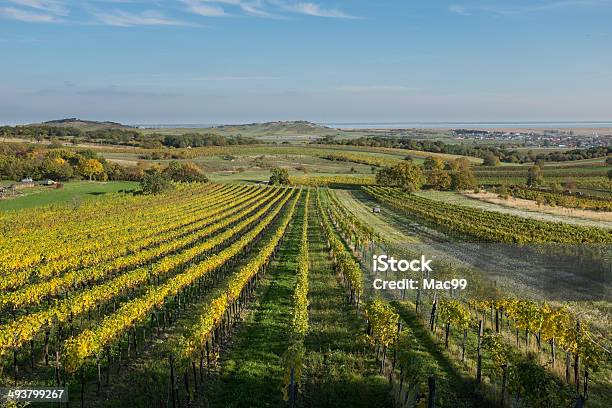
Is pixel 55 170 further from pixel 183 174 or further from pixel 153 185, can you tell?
pixel 153 185

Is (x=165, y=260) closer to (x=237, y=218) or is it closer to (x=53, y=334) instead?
(x=53, y=334)

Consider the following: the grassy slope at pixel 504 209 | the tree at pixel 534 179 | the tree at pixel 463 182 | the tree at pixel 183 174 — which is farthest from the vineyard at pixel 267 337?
the tree at pixel 534 179

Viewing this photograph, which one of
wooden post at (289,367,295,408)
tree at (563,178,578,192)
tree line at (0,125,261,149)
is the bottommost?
tree at (563,178,578,192)

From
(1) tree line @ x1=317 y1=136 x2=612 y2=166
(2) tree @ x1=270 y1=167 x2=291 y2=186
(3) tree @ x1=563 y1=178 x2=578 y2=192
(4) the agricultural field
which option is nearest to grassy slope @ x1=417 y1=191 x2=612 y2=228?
(4) the agricultural field

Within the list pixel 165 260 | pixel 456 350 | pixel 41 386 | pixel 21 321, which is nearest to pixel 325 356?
pixel 456 350

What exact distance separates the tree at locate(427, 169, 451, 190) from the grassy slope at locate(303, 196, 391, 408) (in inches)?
2981

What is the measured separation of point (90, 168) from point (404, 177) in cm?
6419

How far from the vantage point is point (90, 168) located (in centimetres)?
10175

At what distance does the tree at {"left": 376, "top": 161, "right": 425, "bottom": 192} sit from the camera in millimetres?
93225

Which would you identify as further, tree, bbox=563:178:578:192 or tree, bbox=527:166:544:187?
tree, bbox=527:166:544:187

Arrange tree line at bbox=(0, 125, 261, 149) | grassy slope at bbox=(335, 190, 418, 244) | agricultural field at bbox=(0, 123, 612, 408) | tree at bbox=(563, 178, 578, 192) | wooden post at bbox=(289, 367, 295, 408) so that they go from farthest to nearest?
tree line at bbox=(0, 125, 261, 149) → tree at bbox=(563, 178, 578, 192) → grassy slope at bbox=(335, 190, 418, 244) → agricultural field at bbox=(0, 123, 612, 408) → wooden post at bbox=(289, 367, 295, 408)

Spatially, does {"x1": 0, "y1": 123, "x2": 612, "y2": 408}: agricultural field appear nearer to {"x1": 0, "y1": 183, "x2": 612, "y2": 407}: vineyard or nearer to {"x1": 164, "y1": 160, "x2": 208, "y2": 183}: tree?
{"x1": 0, "y1": 183, "x2": 612, "y2": 407}: vineyard

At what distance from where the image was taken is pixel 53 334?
1895cm

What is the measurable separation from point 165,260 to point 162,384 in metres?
13.4
